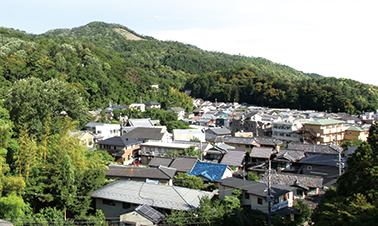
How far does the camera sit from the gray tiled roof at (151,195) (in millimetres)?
9164

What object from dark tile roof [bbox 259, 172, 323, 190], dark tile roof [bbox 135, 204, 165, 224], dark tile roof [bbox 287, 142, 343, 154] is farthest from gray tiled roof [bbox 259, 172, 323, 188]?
dark tile roof [bbox 287, 142, 343, 154]

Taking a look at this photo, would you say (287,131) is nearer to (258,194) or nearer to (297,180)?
(297,180)

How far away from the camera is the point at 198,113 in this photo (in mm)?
42125

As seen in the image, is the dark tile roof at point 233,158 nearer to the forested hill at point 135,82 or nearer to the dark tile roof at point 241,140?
the dark tile roof at point 241,140

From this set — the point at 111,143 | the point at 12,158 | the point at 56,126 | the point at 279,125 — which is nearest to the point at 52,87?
the point at 56,126

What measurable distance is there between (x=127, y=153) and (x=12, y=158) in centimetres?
846

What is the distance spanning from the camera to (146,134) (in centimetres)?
2083

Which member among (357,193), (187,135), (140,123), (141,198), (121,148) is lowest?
(141,198)

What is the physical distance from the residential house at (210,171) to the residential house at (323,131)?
1417cm

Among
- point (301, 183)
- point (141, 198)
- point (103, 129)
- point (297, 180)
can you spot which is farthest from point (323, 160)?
point (103, 129)

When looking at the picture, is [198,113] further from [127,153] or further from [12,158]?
[12,158]

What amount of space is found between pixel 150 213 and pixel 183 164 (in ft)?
20.5

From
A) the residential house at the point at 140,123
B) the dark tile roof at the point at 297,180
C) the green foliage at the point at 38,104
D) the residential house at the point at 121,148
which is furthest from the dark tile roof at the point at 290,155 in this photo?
the residential house at the point at 140,123

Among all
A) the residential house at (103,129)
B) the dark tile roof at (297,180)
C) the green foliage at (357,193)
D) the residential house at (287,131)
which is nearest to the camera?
the green foliage at (357,193)
